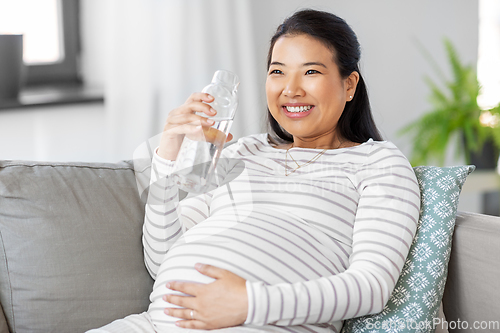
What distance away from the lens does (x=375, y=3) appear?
2.39 metres

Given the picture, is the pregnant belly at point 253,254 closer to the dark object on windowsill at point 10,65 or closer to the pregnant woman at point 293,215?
the pregnant woman at point 293,215

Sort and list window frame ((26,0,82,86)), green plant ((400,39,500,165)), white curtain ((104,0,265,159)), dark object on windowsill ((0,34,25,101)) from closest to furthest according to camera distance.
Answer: dark object on windowsill ((0,34,25,101)) < white curtain ((104,0,265,159)) < window frame ((26,0,82,86)) < green plant ((400,39,500,165))

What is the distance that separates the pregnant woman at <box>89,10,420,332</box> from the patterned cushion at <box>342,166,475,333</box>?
0.06 m

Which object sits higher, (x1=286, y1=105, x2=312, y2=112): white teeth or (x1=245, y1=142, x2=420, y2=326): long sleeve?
(x1=286, y1=105, x2=312, y2=112): white teeth

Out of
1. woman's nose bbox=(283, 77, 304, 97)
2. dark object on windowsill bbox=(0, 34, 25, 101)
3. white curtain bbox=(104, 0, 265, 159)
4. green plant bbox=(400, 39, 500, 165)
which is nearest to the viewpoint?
woman's nose bbox=(283, 77, 304, 97)

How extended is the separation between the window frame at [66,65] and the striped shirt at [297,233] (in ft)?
3.13

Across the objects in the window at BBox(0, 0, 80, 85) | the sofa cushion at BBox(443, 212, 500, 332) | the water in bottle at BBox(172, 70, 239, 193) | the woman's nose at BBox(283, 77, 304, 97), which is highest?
the window at BBox(0, 0, 80, 85)

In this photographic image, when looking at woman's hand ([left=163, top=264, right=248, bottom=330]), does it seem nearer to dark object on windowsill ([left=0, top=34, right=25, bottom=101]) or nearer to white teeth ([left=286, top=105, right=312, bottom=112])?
white teeth ([left=286, top=105, right=312, bottom=112])

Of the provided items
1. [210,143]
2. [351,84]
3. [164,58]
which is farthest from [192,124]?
[164,58]

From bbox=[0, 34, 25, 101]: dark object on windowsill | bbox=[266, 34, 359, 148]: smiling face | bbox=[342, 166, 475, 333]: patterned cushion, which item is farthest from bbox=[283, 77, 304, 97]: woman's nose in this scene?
bbox=[0, 34, 25, 101]: dark object on windowsill

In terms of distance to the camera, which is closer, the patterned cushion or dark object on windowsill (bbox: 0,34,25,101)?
the patterned cushion

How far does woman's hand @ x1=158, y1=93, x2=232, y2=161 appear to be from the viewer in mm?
1010

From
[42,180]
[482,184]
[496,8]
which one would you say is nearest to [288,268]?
[42,180]

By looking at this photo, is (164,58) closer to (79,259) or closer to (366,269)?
(79,259)
